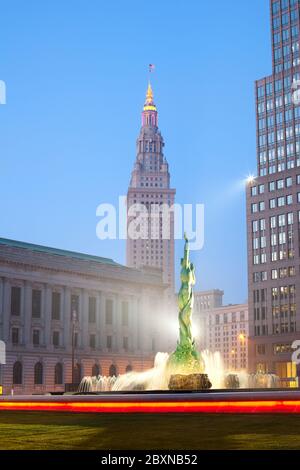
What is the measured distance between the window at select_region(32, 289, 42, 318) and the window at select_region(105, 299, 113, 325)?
14471 mm

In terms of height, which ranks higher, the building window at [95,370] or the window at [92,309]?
the window at [92,309]

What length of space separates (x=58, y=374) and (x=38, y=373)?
167 inches

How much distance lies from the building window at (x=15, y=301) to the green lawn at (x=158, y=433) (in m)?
78.4

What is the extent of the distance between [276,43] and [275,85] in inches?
342

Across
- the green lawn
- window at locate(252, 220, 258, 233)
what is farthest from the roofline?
the green lawn

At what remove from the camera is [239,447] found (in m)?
15.9

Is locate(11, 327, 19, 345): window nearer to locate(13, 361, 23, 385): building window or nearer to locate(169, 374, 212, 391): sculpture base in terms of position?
locate(13, 361, 23, 385): building window

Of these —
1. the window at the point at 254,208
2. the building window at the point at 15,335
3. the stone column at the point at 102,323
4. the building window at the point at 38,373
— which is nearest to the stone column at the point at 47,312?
the building window at the point at 38,373

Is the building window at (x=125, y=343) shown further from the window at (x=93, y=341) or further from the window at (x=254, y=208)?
the window at (x=254, y=208)

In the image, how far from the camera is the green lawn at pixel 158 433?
16609 millimetres

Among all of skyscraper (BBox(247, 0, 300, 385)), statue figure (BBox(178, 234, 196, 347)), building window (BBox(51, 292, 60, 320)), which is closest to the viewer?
statue figure (BBox(178, 234, 196, 347))

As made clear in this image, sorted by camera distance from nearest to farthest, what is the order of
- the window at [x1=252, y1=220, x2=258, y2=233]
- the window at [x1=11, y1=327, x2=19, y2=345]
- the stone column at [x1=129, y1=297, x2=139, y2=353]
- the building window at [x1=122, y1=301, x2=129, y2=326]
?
the window at [x1=11, y1=327, x2=19, y2=345] → the building window at [x1=122, y1=301, x2=129, y2=326] → the stone column at [x1=129, y1=297, x2=139, y2=353] → the window at [x1=252, y1=220, x2=258, y2=233]

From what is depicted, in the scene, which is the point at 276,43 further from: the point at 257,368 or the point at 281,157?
the point at 257,368

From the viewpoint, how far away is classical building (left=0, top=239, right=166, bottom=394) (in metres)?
102
